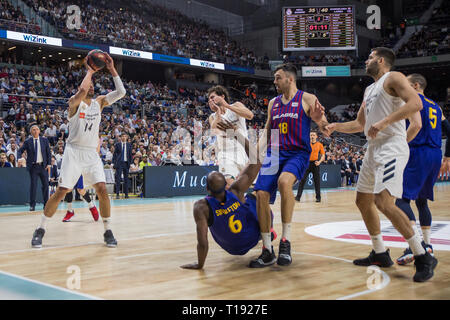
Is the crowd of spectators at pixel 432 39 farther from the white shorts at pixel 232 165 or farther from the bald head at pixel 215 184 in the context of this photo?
the bald head at pixel 215 184

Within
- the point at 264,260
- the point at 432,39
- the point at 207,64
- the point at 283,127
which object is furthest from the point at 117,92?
the point at 432,39

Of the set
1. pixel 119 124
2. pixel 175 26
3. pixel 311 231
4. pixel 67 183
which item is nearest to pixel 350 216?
pixel 311 231

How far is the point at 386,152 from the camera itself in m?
4.05

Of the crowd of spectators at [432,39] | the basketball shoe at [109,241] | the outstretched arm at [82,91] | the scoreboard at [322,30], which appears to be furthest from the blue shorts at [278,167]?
the crowd of spectators at [432,39]

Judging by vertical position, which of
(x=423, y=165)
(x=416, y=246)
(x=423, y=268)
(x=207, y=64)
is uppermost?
(x=207, y=64)

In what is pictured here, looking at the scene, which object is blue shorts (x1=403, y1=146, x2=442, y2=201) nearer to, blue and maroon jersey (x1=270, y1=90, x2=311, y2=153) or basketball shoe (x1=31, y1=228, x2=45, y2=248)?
blue and maroon jersey (x1=270, y1=90, x2=311, y2=153)

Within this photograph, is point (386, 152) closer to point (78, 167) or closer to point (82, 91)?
point (82, 91)

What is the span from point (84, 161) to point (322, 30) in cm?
2430

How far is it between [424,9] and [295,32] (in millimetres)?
21650

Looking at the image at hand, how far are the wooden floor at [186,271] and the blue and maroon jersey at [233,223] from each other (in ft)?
0.71

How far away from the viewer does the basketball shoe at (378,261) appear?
4.39m

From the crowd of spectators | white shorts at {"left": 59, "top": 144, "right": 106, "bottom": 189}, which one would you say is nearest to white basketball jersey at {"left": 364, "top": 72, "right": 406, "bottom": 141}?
white shorts at {"left": 59, "top": 144, "right": 106, "bottom": 189}

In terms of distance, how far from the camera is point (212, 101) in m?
5.27

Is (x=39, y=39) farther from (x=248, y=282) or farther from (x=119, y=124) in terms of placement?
(x=248, y=282)
